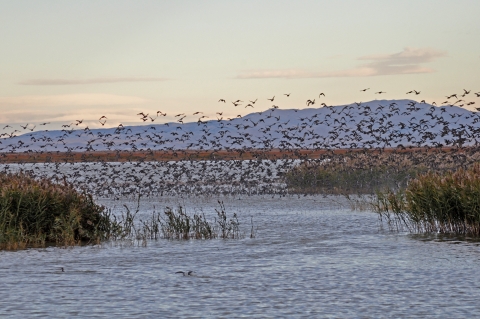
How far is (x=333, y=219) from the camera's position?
3659 cm

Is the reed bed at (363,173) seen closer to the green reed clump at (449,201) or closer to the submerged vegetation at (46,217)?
the green reed clump at (449,201)

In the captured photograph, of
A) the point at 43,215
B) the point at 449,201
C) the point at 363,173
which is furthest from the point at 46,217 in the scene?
the point at 363,173

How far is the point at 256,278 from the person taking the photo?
20016mm

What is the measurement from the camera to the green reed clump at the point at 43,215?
25.0 metres

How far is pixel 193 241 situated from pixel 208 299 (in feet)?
35.1

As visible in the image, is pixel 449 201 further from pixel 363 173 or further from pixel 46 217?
pixel 363 173

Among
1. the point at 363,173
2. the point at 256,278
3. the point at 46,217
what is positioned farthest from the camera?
the point at 363,173

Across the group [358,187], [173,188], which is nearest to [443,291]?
[358,187]

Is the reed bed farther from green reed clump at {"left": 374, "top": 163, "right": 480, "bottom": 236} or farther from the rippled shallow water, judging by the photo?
the rippled shallow water

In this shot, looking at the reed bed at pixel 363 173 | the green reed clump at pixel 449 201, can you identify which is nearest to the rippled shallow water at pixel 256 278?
the green reed clump at pixel 449 201

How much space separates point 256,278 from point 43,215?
9.11m

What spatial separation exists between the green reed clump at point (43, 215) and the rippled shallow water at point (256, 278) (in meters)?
0.69

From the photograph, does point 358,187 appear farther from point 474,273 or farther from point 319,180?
point 474,273

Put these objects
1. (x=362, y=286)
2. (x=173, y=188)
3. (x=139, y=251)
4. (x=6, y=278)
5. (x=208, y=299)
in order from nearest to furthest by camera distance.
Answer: (x=208, y=299)
(x=362, y=286)
(x=6, y=278)
(x=139, y=251)
(x=173, y=188)
